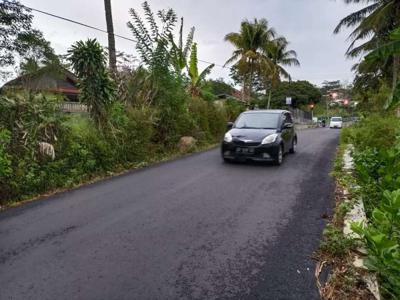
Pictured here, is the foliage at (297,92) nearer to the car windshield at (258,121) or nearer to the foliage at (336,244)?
the car windshield at (258,121)

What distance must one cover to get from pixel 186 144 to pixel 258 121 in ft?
11.7

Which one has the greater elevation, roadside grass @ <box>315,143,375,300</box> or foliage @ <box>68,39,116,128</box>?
foliage @ <box>68,39,116,128</box>

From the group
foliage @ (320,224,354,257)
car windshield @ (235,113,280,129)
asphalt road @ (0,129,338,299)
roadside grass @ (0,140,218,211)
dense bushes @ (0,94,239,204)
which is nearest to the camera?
asphalt road @ (0,129,338,299)

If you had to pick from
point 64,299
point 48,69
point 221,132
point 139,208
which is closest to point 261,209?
point 139,208

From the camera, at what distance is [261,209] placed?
220 inches

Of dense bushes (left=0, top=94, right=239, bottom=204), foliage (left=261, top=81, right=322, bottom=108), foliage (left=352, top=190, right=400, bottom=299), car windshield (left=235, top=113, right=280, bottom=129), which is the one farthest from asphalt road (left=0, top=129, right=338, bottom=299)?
foliage (left=261, top=81, right=322, bottom=108)

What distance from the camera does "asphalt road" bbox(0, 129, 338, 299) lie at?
10.5ft

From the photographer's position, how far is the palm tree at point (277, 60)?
30.1 metres

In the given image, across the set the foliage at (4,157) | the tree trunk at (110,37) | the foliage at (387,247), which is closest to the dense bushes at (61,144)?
the foliage at (4,157)

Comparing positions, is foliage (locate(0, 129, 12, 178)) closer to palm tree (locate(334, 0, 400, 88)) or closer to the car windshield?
the car windshield

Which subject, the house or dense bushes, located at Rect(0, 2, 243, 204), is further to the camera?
the house

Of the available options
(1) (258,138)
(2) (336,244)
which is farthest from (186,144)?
(2) (336,244)

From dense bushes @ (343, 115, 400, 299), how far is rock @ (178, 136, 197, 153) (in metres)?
6.25

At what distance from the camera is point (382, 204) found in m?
3.62
